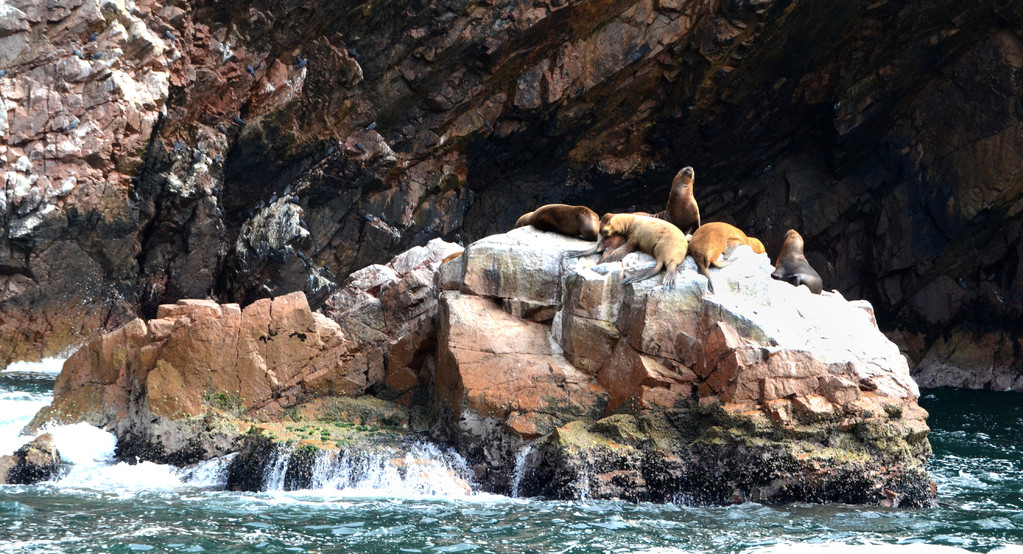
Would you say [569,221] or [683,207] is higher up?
[683,207]

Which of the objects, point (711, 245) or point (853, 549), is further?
point (711, 245)

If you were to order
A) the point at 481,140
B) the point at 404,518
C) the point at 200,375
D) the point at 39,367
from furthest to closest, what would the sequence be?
the point at 481,140 → the point at 39,367 → the point at 200,375 → the point at 404,518

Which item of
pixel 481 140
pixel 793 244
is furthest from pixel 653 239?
pixel 481 140

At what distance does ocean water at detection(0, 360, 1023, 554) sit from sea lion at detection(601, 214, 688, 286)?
267 centimetres

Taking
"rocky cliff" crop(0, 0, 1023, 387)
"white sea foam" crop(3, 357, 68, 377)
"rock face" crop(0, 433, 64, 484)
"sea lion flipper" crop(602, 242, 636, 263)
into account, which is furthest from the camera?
"rocky cliff" crop(0, 0, 1023, 387)

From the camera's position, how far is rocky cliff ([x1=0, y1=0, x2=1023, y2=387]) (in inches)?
752

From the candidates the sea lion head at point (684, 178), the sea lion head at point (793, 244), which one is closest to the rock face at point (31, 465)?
the sea lion head at point (684, 178)

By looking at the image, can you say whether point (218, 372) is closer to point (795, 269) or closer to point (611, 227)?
point (611, 227)

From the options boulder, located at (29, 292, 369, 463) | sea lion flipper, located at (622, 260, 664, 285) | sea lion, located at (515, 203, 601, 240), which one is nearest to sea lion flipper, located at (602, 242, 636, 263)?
sea lion flipper, located at (622, 260, 664, 285)

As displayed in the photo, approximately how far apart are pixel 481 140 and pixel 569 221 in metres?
11.7

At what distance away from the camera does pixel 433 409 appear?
1177 centimetres

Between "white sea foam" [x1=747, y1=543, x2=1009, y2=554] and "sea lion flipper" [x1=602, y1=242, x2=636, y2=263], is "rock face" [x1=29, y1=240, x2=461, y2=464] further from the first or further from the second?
"white sea foam" [x1=747, y1=543, x2=1009, y2=554]

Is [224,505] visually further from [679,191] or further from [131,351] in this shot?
[679,191]

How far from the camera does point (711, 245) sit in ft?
37.2
